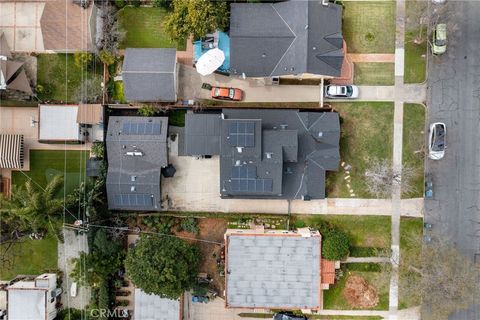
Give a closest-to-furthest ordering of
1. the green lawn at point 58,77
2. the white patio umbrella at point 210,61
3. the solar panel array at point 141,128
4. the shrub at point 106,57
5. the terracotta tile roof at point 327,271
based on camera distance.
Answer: the white patio umbrella at point 210,61 < the terracotta tile roof at point 327,271 < the solar panel array at point 141,128 < the shrub at point 106,57 < the green lawn at point 58,77

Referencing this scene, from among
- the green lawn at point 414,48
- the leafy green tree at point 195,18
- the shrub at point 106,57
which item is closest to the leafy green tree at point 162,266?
the shrub at point 106,57

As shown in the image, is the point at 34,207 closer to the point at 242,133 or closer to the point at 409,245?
the point at 242,133

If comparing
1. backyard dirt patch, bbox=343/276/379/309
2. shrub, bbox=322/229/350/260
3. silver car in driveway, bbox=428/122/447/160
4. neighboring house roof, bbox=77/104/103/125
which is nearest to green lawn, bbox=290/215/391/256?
shrub, bbox=322/229/350/260

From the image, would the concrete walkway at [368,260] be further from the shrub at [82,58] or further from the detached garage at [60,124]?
the shrub at [82,58]

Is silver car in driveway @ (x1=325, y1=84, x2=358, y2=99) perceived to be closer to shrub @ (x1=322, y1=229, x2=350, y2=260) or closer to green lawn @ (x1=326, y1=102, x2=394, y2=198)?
green lawn @ (x1=326, y1=102, x2=394, y2=198)

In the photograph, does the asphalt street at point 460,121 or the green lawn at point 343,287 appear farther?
the green lawn at point 343,287

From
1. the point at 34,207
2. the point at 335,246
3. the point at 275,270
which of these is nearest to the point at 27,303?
the point at 34,207
